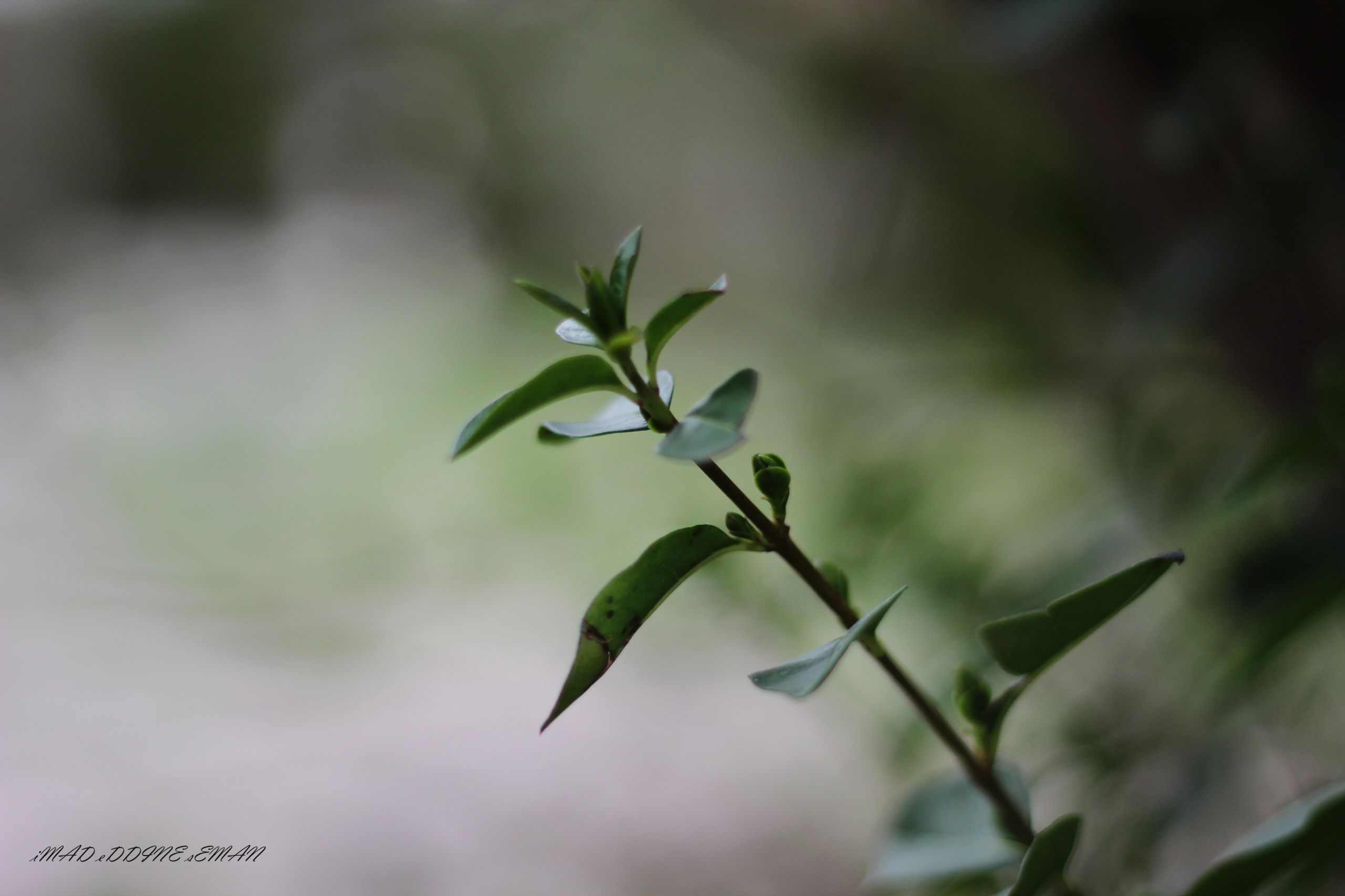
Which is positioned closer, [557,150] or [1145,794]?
[1145,794]

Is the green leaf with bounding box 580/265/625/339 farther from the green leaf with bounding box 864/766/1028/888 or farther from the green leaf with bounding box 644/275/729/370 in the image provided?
the green leaf with bounding box 864/766/1028/888

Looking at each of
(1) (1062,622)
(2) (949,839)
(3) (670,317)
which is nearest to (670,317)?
(3) (670,317)

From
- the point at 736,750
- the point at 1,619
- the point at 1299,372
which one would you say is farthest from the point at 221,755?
the point at 1299,372

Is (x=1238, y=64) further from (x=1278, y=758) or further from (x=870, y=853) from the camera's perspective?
(x=870, y=853)

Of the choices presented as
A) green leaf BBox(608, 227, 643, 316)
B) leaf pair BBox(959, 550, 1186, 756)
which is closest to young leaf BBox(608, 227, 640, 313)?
green leaf BBox(608, 227, 643, 316)

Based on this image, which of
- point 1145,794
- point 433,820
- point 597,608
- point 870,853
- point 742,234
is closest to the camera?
point 597,608

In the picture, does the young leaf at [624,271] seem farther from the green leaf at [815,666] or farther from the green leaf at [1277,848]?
the green leaf at [1277,848]

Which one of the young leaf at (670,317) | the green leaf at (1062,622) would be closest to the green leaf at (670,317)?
the young leaf at (670,317)

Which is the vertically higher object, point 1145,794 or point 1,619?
point 1,619
